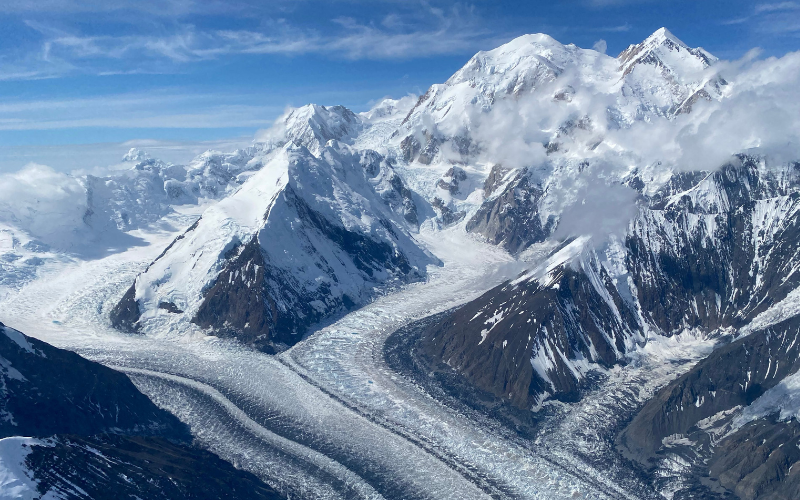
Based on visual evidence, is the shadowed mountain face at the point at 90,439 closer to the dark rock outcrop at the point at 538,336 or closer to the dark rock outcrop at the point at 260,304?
the dark rock outcrop at the point at 260,304

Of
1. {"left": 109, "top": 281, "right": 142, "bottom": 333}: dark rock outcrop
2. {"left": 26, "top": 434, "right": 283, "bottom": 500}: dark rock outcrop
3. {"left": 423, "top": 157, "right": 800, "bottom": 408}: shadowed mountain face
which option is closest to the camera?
{"left": 26, "top": 434, "right": 283, "bottom": 500}: dark rock outcrop

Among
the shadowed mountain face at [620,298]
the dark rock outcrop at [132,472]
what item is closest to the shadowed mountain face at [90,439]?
the dark rock outcrop at [132,472]

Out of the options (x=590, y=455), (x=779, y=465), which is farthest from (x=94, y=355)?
(x=779, y=465)

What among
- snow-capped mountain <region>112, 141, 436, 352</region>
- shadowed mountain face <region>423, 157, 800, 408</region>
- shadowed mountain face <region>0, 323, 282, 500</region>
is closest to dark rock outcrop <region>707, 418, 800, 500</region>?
shadowed mountain face <region>423, 157, 800, 408</region>

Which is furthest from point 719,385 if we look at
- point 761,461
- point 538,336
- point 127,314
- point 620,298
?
point 127,314

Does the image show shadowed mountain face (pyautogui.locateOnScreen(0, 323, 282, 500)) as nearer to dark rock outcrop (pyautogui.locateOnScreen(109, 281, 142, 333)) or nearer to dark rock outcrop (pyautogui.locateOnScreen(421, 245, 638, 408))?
dark rock outcrop (pyautogui.locateOnScreen(109, 281, 142, 333))

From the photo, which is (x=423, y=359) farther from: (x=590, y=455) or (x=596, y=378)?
(x=590, y=455)
